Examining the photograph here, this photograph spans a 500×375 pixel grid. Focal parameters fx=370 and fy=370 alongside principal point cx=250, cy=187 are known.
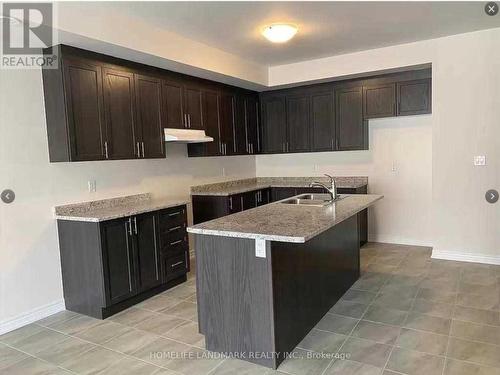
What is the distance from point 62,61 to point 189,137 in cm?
155

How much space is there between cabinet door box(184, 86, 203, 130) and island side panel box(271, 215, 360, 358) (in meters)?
2.23

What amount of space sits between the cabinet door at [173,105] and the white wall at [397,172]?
8.45 ft

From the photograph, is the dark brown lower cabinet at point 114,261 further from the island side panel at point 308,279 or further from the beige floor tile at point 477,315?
the beige floor tile at point 477,315

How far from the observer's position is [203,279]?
266cm

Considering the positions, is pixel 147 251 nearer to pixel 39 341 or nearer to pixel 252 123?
pixel 39 341

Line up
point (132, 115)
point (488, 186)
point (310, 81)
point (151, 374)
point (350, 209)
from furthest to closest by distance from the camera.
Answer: point (310, 81)
point (488, 186)
point (132, 115)
point (350, 209)
point (151, 374)

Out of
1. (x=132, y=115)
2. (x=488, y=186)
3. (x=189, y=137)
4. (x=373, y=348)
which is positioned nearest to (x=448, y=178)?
(x=488, y=186)

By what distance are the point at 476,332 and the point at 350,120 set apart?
329 centimetres

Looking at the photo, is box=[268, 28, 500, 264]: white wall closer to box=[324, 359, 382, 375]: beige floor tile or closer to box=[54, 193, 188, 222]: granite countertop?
box=[324, 359, 382, 375]: beige floor tile

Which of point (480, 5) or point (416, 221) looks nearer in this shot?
point (480, 5)

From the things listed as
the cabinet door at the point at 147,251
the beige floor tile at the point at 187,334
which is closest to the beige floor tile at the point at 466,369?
the beige floor tile at the point at 187,334

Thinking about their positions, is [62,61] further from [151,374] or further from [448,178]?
[448,178]

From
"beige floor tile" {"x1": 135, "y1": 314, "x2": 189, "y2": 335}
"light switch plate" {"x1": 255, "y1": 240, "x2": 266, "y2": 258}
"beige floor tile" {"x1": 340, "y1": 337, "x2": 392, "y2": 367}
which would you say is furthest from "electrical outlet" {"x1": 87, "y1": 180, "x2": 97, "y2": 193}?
"beige floor tile" {"x1": 340, "y1": 337, "x2": 392, "y2": 367}

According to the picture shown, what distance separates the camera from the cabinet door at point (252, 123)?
5.77 meters
